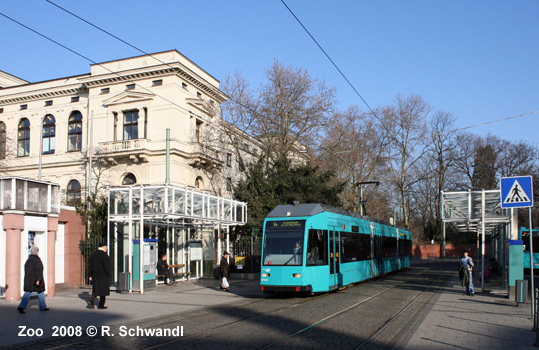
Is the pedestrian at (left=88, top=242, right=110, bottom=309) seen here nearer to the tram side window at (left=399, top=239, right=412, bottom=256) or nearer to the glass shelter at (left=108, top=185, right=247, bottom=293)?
the glass shelter at (left=108, top=185, right=247, bottom=293)

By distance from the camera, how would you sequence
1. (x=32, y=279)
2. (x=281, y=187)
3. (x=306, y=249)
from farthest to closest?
1. (x=281, y=187)
2. (x=306, y=249)
3. (x=32, y=279)

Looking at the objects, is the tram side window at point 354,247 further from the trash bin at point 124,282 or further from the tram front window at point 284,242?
the trash bin at point 124,282

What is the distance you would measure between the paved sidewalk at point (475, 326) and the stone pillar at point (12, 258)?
12157mm

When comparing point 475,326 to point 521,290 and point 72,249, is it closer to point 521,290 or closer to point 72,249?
point 521,290

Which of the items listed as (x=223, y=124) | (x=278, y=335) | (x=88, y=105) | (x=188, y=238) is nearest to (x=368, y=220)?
(x=188, y=238)

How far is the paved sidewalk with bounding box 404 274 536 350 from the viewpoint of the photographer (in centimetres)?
942

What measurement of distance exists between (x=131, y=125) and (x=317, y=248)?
2422 cm

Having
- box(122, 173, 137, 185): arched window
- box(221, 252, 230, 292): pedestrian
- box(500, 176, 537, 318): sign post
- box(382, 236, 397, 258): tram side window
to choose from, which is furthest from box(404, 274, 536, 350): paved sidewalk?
box(122, 173, 137, 185): arched window

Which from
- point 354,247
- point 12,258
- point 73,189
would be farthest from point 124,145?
point 12,258

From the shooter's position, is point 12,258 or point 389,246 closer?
point 12,258

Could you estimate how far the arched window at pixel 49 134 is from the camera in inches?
1614

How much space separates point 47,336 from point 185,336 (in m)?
2.68

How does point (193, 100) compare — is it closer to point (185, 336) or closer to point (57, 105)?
point (57, 105)

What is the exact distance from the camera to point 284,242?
1745 cm
